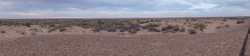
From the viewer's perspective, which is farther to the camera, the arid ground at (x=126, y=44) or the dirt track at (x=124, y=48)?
the arid ground at (x=126, y=44)

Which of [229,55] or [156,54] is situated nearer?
[229,55]

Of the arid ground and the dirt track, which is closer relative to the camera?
the dirt track

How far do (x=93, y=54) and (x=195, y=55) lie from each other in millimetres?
4013

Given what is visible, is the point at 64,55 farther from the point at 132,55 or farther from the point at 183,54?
the point at 183,54

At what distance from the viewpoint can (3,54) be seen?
20.3 meters

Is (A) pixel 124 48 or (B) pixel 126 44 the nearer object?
(A) pixel 124 48

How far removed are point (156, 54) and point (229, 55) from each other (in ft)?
9.44

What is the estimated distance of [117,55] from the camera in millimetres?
18969

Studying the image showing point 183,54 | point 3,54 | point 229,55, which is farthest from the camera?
point 3,54

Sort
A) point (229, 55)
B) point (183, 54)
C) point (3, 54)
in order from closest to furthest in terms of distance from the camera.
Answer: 1. point (229, 55)
2. point (183, 54)
3. point (3, 54)

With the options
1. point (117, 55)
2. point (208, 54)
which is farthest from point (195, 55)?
point (117, 55)

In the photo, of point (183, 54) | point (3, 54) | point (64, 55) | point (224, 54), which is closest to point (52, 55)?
point (64, 55)

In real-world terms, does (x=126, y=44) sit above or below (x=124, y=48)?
below

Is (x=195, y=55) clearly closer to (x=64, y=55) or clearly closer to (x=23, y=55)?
(x=64, y=55)
